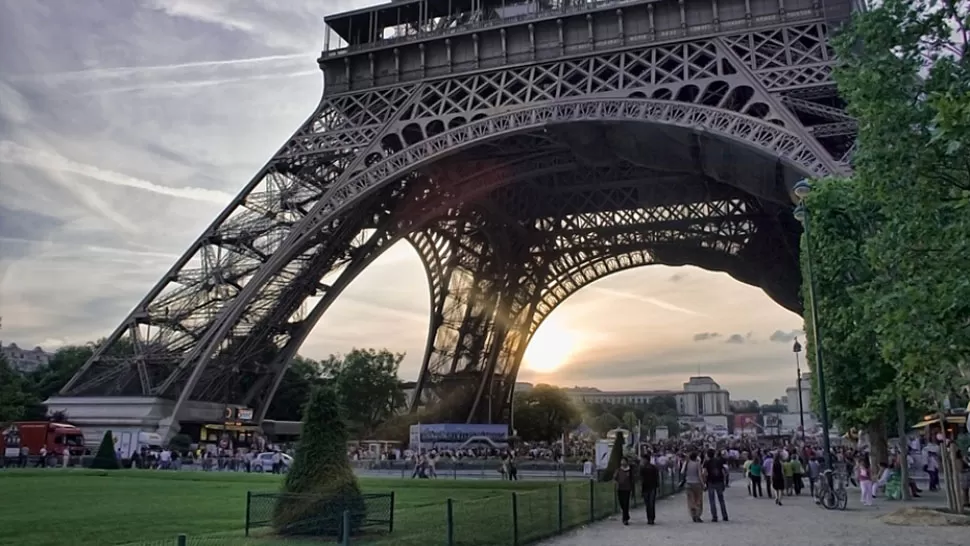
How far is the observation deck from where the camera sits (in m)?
34.1

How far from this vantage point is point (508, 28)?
37562 millimetres

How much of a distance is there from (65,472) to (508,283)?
30.9 m

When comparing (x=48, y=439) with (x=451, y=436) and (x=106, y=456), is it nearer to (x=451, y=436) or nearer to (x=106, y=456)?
(x=106, y=456)

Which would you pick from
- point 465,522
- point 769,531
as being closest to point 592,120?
point 769,531

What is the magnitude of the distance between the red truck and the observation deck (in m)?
22.6

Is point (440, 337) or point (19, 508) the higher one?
point (440, 337)

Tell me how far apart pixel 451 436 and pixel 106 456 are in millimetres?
20437

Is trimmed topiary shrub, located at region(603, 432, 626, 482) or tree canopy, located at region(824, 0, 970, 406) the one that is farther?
trimmed topiary shrub, located at region(603, 432, 626, 482)

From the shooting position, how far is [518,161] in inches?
1612

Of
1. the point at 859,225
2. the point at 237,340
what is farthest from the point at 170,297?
the point at 859,225

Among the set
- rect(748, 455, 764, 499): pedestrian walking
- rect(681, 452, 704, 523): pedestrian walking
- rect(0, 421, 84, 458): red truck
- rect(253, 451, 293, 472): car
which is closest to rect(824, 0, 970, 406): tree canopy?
rect(681, 452, 704, 523): pedestrian walking

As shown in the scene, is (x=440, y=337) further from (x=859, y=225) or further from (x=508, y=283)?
(x=859, y=225)

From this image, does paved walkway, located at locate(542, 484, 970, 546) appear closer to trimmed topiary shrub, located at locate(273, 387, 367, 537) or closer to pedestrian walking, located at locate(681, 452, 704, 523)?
pedestrian walking, located at locate(681, 452, 704, 523)

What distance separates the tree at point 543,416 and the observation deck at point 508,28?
6806cm
